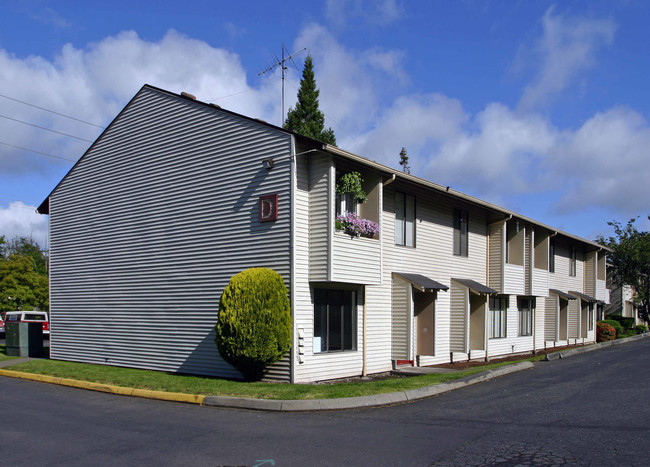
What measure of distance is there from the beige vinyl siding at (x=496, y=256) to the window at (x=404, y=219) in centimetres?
545

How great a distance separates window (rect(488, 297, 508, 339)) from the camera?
924 inches

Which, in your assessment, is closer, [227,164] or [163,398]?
[163,398]

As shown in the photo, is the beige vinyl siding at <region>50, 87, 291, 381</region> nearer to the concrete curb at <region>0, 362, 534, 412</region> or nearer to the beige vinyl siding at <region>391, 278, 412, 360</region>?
the concrete curb at <region>0, 362, 534, 412</region>

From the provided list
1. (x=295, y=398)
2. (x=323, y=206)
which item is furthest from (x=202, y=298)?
(x=295, y=398)

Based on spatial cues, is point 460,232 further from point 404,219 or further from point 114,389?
point 114,389

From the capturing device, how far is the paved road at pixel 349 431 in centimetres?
767

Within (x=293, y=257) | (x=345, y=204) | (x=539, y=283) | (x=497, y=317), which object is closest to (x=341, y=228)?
(x=345, y=204)

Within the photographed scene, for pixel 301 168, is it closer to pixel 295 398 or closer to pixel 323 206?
pixel 323 206

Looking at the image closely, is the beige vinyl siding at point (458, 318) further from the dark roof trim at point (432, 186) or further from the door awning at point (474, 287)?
the dark roof trim at point (432, 186)

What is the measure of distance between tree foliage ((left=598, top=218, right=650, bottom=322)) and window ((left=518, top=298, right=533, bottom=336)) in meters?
18.5

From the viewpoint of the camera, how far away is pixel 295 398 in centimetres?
1166

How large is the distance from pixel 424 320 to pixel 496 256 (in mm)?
5506

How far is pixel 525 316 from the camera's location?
26641mm

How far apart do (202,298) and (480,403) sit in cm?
791
